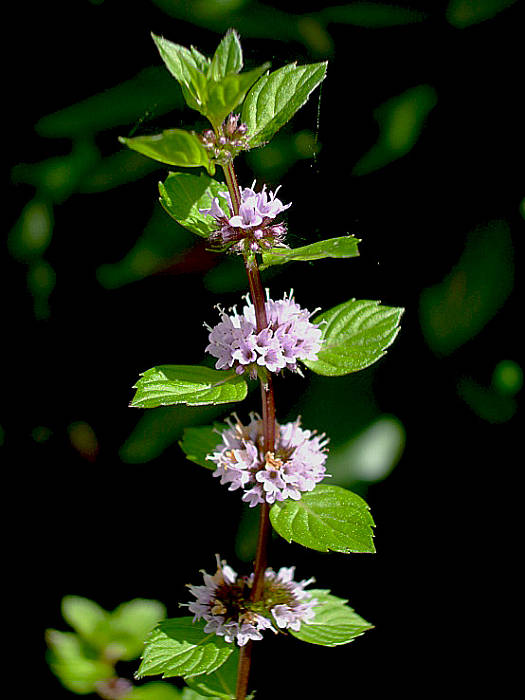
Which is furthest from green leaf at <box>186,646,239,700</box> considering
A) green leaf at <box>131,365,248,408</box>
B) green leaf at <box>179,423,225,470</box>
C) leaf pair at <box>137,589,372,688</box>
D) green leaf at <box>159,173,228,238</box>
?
green leaf at <box>159,173,228,238</box>

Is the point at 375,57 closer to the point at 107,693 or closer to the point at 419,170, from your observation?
the point at 419,170

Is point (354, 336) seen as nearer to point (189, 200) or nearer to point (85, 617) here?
point (189, 200)

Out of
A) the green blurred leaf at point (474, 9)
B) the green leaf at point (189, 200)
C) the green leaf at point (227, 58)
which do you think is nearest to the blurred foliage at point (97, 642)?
the green leaf at point (189, 200)

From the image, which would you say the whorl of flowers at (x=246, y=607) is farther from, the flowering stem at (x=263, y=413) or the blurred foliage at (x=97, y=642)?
the blurred foliage at (x=97, y=642)

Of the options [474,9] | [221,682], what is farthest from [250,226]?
[474,9]

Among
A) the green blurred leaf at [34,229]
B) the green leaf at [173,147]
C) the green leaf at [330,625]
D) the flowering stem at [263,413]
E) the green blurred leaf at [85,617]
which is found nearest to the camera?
the green leaf at [173,147]

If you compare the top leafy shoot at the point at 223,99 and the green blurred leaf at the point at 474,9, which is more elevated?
the green blurred leaf at the point at 474,9

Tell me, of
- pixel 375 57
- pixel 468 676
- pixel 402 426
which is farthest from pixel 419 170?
pixel 468 676
